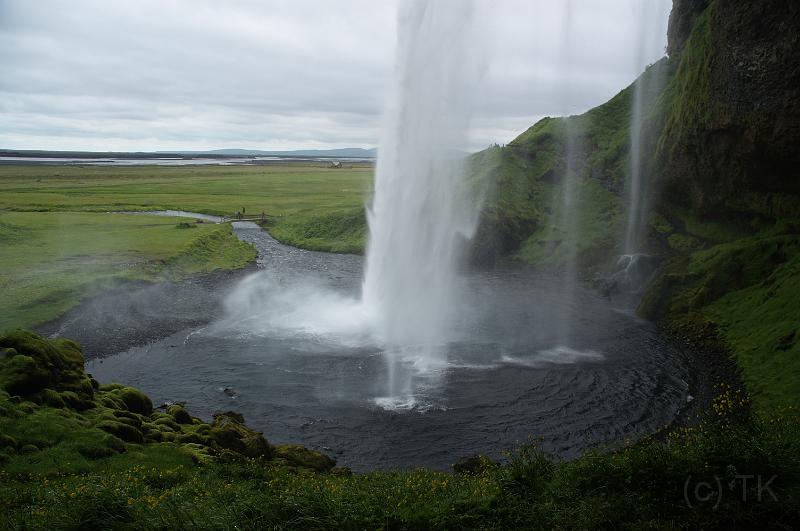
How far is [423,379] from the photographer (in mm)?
28547

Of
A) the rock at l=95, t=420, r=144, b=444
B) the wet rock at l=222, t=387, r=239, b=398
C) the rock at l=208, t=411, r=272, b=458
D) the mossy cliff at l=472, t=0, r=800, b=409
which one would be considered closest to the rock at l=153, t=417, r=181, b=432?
the rock at l=208, t=411, r=272, b=458

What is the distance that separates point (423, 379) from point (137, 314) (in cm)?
2174

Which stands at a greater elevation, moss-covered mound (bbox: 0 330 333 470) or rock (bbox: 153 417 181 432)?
moss-covered mound (bbox: 0 330 333 470)

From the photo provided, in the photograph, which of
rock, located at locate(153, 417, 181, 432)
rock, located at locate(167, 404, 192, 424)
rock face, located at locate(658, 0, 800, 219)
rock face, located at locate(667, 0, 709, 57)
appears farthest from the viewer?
rock face, located at locate(667, 0, 709, 57)

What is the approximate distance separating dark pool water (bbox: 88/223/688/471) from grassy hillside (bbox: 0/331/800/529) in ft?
14.1

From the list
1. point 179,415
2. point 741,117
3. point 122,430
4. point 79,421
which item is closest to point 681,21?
point 741,117

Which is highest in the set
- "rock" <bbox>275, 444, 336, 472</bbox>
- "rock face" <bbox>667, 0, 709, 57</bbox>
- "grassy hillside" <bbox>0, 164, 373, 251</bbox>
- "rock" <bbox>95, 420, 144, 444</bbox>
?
"rock face" <bbox>667, 0, 709, 57</bbox>

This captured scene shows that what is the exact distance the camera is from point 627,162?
213ft

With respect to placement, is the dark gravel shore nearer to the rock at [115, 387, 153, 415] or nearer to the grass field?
the grass field

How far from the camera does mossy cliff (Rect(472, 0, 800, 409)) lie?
32875 millimetres

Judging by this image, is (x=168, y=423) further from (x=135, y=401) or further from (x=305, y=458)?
(x=305, y=458)

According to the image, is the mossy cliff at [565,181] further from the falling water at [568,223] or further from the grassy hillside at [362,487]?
the grassy hillside at [362,487]

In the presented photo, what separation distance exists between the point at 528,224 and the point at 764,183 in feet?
90.1

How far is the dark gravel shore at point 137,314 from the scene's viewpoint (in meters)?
34.3
